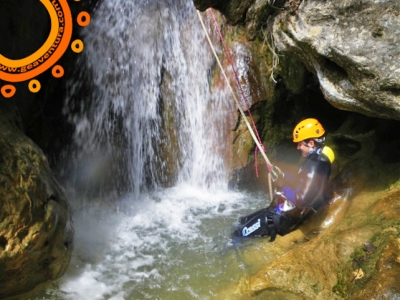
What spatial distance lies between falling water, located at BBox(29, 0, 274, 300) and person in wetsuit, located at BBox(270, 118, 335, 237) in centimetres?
121

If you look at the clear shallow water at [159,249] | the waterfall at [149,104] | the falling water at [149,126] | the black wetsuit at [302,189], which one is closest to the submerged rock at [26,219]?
the clear shallow water at [159,249]

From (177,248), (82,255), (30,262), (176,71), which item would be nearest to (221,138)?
(176,71)

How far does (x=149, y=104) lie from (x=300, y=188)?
3.71m

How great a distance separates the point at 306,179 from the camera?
458 cm

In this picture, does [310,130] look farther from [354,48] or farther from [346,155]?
[346,155]

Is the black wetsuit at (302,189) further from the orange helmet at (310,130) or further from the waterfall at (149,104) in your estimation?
the waterfall at (149,104)

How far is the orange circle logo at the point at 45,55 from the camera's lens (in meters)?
4.18

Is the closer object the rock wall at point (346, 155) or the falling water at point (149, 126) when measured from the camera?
the rock wall at point (346, 155)

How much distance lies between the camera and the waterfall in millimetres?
A: 6738

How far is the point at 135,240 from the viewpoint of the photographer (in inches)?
212

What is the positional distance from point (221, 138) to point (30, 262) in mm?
4150

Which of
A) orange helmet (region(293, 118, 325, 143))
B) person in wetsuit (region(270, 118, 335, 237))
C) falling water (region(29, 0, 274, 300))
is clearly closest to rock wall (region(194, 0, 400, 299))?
person in wetsuit (region(270, 118, 335, 237))

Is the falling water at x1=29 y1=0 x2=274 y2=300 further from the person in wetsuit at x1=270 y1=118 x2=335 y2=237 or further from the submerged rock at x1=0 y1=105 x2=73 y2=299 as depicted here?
the submerged rock at x1=0 y1=105 x2=73 y2=299

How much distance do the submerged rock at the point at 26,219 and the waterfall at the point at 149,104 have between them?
257 cm
